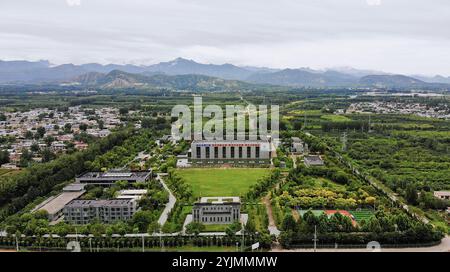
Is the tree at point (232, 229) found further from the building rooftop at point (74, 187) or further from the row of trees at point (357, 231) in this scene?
the building rooftop at point (74, 187)

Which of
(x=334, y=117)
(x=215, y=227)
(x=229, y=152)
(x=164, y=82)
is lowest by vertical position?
(x=215, y=227)

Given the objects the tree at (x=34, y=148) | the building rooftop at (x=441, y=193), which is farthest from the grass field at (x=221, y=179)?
the tree at (x=34, y=148)

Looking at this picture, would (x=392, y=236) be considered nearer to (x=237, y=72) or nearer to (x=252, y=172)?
(x=252, y=172)

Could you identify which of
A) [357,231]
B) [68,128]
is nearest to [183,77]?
[68,128]

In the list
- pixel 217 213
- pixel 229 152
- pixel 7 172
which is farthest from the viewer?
pixel 229 152

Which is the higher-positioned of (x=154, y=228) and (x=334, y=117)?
(x=334, y=117)

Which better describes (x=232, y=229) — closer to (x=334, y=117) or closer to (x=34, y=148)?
(x=34, y=148)
